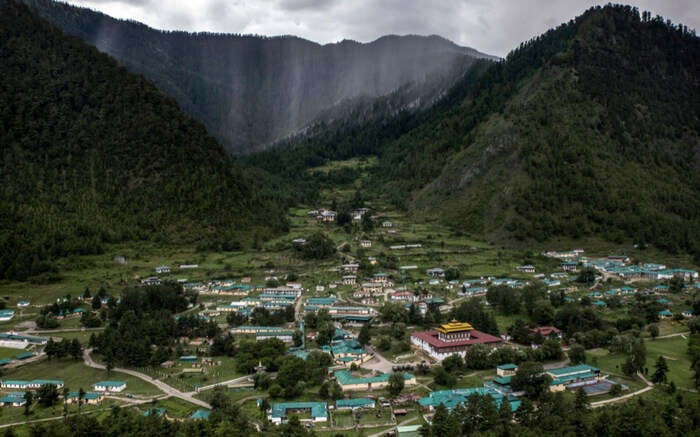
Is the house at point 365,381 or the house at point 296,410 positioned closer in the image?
the house at point 296,410

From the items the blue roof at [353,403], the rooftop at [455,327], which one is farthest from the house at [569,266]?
the blue roof at [353,403]

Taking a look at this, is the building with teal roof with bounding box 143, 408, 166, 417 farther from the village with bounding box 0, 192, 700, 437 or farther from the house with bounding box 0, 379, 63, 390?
the house with bounding box 0, 379, 63, 390

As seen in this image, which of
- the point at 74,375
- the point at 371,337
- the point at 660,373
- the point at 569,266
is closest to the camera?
the point at 660,373

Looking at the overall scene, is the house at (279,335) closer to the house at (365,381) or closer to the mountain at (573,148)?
the house at (365,381)

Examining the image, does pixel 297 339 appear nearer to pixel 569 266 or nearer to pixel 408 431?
pixel 408 431

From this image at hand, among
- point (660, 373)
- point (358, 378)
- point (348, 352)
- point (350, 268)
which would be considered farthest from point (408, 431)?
point (350, 268)

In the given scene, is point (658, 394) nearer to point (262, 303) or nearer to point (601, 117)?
point (262, 303)

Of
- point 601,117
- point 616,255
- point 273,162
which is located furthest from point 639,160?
point 273,162
